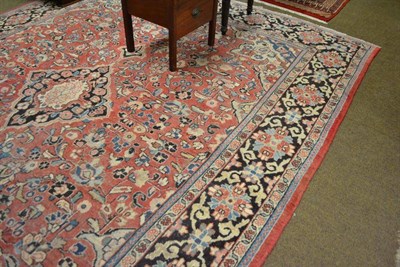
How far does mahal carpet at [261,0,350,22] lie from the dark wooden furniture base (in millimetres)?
1077

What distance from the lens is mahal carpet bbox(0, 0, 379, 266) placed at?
4.21ft

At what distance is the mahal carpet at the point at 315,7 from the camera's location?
9.20 ft

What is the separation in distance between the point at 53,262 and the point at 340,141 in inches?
58.1

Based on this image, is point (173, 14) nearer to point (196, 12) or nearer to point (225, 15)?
point (196, 12)

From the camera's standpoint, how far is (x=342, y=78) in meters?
2.13

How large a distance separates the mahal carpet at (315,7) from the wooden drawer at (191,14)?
111 centimetres

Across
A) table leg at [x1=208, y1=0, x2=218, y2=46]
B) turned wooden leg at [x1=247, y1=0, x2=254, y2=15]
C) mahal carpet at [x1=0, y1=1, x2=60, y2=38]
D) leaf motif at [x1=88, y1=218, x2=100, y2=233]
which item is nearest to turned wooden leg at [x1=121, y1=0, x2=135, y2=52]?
table leg at [x1=208, y1=0, x2=218, y2=46]

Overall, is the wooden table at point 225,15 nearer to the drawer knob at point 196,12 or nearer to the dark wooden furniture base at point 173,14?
the dark wooden furniture base at point 173,14

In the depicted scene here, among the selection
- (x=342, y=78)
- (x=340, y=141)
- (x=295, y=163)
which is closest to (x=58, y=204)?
(x=295, y=163)

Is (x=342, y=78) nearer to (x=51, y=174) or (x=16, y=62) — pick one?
(x=51, y=174)

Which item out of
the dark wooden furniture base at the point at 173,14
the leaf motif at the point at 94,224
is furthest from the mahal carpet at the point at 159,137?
the dark wooden furniture base at the point at 173,14

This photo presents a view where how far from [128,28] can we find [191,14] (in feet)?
1.53

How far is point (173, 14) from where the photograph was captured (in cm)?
183

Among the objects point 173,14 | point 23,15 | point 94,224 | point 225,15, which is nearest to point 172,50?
point 173,14
